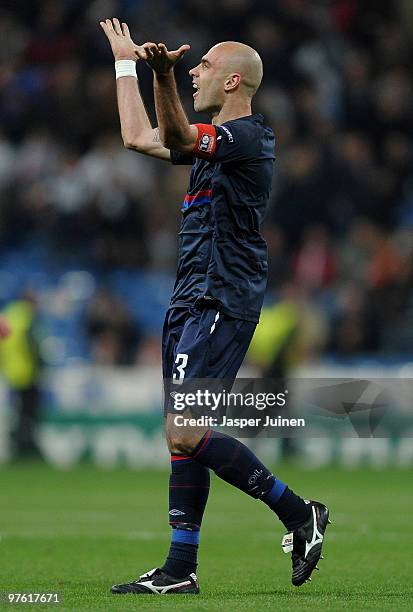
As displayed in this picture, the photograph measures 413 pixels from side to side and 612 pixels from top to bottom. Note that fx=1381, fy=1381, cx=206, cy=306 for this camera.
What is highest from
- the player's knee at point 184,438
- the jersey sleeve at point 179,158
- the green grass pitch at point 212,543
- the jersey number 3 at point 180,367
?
the jersey sleeve at point 179,158

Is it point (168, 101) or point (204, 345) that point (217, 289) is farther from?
point (168, 101)

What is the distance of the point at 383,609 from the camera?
5.02 meters

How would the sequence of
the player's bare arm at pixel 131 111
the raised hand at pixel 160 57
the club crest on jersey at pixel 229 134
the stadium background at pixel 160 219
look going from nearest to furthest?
the raised hand at pixel 160 57, the club crest on jersey at pixel 229 134, the player's bare arm at pixel 131 111, the stadium background at pixel 160 219

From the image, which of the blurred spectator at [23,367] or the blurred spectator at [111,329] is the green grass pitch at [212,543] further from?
the blurred spectator at [111,329]

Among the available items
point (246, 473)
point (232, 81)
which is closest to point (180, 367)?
point (246, 473)

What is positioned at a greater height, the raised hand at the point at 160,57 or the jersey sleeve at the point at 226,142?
the raised hand at the point at 160,57

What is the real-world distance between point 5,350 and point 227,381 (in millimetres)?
10790

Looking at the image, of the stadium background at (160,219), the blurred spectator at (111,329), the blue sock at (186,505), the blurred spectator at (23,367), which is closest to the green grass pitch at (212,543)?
the blue sock at (186,505)

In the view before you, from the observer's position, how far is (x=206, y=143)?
5.48 metres

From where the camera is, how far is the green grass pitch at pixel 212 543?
17.9 ft

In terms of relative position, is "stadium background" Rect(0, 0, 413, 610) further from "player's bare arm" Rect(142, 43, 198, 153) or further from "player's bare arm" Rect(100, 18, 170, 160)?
"player's bare arm" Rect(142, 43, 198, 153)

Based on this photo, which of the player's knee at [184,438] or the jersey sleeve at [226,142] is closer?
the jersey sleeve at [226,142]

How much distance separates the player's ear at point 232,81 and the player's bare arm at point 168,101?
561 mm

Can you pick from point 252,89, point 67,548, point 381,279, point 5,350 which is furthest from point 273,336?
point 252,89
